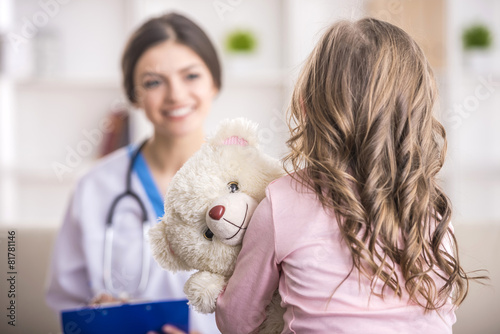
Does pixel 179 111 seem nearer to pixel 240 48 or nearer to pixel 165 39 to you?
pixel 165 39

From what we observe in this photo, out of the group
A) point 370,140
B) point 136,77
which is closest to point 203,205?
point 370,140

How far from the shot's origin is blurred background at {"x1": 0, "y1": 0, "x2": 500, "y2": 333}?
247 cm

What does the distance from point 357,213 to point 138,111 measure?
1869 millimetres

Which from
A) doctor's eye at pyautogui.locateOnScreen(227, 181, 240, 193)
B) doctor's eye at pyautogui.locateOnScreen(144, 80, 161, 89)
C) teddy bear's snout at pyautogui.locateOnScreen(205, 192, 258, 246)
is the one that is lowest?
teddy bear's snout at pyautogui.locateOnScreen(205, 192, 258, 246)

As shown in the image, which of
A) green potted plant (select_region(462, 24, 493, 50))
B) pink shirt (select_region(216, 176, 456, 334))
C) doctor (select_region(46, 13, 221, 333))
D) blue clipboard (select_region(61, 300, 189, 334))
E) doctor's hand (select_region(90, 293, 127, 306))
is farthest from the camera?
green potted plant (select_region(462, 24, 493, 50))

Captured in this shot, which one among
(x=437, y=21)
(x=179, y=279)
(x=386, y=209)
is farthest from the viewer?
(x=437, y=21)

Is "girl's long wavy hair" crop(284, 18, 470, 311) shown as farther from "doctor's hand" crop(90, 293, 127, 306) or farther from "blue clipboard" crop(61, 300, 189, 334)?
"doctor's hand" crop(90, 293, 127, 306)

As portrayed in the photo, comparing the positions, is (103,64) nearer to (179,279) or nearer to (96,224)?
(96,224)

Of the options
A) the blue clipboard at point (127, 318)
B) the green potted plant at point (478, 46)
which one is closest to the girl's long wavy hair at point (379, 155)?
the blue clipboard at point (127, 318)

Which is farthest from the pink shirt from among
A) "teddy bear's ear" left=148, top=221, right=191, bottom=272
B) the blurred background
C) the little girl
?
the blurred background

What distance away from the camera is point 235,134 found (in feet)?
2.49

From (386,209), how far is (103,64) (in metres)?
2.18

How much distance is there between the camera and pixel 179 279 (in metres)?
1.27

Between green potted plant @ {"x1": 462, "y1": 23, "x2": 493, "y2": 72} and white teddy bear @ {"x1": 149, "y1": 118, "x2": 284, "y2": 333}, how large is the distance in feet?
6.59
